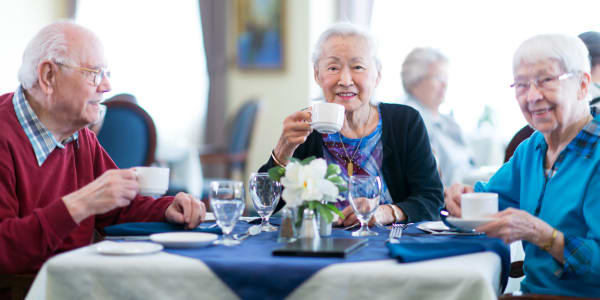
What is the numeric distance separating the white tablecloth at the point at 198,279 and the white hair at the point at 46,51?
70cm

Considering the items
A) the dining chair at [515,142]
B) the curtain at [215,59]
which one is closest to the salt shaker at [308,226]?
the dining chair at [515,142]

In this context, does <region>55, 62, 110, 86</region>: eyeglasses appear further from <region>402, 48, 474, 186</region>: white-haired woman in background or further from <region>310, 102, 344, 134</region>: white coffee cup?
<region>402, 48, 474, 186</region>: white-haired woman in background

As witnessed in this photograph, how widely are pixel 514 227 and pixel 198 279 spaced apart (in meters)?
0.76

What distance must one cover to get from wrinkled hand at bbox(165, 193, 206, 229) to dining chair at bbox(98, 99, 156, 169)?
1.51 metres

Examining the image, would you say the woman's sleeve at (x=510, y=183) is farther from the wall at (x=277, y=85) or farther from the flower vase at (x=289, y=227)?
the wall at (x=277, y=85)

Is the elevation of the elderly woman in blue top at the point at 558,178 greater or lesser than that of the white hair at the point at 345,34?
lesser

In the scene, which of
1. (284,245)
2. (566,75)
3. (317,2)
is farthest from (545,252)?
(317,2)

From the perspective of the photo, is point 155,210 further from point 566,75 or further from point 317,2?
point 317,2

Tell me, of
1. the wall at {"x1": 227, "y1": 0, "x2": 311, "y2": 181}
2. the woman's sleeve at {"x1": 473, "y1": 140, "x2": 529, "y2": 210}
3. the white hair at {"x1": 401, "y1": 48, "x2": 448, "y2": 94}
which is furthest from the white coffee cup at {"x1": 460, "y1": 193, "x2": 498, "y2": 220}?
the wall at {"x1": 227, "y1": 0, "x2": 311, "y2": 181}

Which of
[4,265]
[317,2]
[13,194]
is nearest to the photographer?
[4,265]

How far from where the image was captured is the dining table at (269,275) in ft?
4.06

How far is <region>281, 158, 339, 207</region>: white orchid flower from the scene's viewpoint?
1552 millimetres

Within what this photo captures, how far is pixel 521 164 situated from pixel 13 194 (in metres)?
1.48

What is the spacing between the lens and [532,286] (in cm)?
173
